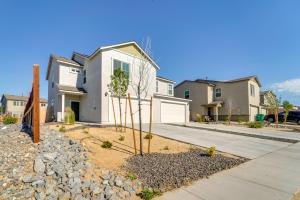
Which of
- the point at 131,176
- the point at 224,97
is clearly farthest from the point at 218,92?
the point at 131,176

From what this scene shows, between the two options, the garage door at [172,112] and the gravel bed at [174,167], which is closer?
the gravel bed at [174,167]

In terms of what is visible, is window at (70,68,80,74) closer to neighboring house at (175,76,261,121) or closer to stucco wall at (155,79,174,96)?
stucco wall at (155,79,174,96)

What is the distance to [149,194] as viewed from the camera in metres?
3.98

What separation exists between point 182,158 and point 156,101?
42.8ft

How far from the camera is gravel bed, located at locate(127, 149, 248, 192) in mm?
4719

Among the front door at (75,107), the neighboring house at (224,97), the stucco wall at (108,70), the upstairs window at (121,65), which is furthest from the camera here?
the neighboring house at (224,97)

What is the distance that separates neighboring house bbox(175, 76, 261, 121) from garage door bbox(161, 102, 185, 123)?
782cm

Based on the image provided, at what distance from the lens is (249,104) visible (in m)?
27.2

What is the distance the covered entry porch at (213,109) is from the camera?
27703mm

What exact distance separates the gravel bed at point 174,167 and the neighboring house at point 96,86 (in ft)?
30.3

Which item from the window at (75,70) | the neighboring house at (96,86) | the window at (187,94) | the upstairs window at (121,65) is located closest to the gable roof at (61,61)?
the neighboring house at (96,86)

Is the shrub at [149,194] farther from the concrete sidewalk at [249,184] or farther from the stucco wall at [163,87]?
the stucco wall at [163,87]

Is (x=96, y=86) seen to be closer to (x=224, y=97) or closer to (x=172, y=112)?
(x=172, y=112)

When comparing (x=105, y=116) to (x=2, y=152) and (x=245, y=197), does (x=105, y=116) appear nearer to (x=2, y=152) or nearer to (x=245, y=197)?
(x=2, y=152)
